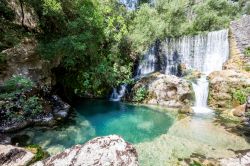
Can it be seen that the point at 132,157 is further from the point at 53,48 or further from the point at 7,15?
the point at 7,15

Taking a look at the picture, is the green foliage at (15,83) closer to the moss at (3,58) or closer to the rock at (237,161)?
the moss at (3,58)

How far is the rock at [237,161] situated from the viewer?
20.3ft

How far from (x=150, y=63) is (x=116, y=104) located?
193 inches

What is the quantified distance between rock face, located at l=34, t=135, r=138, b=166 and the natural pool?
10.7 ft

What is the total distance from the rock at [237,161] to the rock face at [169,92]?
640 centimetres

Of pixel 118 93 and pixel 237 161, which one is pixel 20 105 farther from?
pixel 237 161

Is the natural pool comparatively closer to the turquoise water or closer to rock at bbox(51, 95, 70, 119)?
the turquoise water

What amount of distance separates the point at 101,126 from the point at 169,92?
5.30 meters

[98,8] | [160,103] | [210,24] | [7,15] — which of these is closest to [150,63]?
[160,103]

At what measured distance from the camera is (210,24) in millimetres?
21109

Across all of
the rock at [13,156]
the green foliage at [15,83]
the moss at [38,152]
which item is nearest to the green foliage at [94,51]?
the green foliage at [15,83]

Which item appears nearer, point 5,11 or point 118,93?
point 5,11

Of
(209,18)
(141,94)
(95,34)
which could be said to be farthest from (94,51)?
(209,18)

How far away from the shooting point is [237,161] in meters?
6.41
